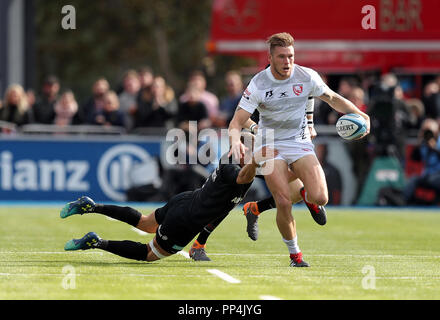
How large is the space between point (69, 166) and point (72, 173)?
0.16 m

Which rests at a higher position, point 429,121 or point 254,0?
point 254,0

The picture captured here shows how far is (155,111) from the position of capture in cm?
2352

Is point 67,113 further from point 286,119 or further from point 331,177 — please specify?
point 286,119

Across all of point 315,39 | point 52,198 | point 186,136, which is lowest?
point 52,198

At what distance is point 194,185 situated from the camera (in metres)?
22.8

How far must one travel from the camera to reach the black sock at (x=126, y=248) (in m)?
11.3

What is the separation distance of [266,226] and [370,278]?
7.35 meters

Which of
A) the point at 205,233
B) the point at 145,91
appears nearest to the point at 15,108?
the point at 145,91

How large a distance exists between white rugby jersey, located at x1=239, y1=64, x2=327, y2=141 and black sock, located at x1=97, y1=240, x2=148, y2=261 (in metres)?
1.83

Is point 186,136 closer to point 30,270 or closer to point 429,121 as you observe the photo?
point 429,121

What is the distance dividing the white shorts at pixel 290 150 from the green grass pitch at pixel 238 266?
45.4 inches

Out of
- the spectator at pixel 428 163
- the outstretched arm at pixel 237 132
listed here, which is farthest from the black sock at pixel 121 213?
the spectator at pixel 428 163

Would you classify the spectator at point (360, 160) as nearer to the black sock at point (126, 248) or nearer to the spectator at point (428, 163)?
the spectator at point (428, 163)

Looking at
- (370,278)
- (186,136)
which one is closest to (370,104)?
(186,136)
